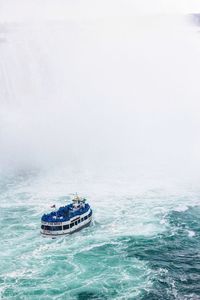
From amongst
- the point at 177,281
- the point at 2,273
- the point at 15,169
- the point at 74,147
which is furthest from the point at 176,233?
the point at 74,147

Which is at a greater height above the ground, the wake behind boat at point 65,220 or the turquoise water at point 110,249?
A: the wake behind boat at point 65,220

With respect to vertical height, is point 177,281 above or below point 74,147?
below

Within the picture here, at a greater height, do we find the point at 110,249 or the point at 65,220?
the point at 65,220

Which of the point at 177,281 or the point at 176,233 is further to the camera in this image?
the point at 176,233

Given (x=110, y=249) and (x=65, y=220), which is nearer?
(x=110, y=249)

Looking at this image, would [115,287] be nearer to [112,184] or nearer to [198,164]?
[112,184]
